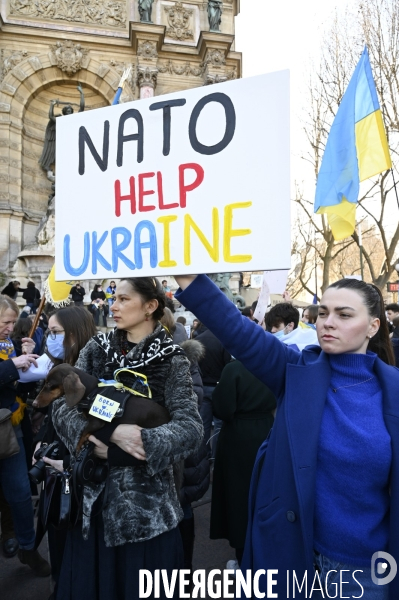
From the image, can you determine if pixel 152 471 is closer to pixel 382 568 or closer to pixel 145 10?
pixel 382 568

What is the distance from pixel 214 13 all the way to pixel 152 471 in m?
22.4

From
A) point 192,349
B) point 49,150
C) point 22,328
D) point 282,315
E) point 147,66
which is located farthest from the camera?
point 147,66

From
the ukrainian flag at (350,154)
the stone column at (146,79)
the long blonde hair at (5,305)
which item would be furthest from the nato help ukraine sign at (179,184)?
the stone column at (146,79)

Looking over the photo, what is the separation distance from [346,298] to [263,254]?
355 mm

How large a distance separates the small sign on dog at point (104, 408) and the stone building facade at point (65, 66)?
1569 centimetres

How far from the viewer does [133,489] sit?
70.9 inches

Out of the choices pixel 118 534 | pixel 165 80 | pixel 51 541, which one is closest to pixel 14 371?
pixel 51 541

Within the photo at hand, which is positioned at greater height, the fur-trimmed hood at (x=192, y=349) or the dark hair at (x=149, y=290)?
the dark hair at (x=149, y=290)

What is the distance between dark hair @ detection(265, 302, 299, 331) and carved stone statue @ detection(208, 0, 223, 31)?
65.5 ft

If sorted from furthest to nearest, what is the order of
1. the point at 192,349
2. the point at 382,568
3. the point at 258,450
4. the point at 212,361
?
the point at 212,361, the point at 192,349, the point at 258,450, the point at 382,568

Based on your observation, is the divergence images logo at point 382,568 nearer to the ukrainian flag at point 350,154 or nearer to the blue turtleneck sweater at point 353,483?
the blue turtleneck sweater at point 353,483

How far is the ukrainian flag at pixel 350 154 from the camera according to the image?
118 inches

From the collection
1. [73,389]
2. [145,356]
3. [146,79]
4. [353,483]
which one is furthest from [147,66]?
[353,483]

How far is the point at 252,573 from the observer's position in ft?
5.18
